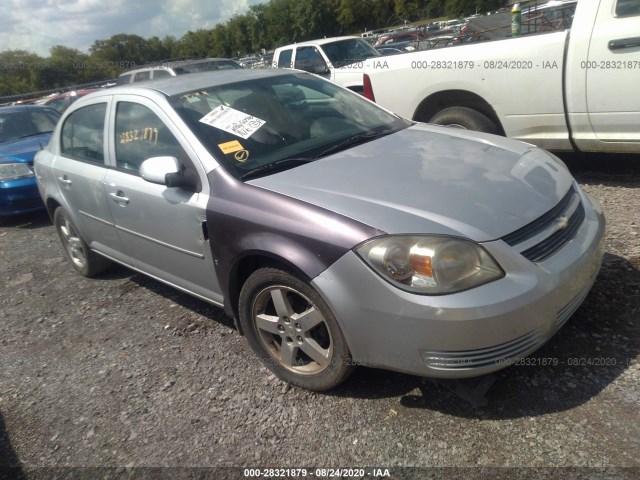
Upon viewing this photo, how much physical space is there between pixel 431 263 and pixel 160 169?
161cm

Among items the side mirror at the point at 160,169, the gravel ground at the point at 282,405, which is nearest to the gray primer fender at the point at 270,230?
the side mirror at the point at 160,169

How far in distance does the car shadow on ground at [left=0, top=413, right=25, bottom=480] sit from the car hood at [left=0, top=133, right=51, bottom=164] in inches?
202

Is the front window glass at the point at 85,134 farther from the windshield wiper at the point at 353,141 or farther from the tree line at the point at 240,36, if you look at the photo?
the tree line at the point at 240,36

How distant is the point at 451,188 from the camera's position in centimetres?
255

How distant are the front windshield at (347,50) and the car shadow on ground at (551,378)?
9667 millimetres

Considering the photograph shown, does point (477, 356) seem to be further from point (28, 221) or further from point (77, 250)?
point (28, 221)

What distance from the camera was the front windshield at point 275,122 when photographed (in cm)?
298

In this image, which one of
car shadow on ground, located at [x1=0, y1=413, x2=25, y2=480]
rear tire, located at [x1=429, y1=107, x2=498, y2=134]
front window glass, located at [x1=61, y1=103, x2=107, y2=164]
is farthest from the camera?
rear tire, located at [x1=429, y1=107, x2=498, y2=134]

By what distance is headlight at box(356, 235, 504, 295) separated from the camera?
87.0 inches

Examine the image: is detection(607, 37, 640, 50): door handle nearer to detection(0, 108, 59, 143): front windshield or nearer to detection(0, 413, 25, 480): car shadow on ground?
detection(0, 413, 25, 480): car shadow on ground

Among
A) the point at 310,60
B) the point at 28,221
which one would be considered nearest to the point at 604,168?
the point at 28,221

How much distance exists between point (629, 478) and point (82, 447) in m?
2.49

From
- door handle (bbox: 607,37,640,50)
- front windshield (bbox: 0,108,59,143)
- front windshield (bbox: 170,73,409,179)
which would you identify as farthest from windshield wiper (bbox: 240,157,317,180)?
front windshield (bbox: 0,108,59,143)

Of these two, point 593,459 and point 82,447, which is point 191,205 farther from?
point 593,459
